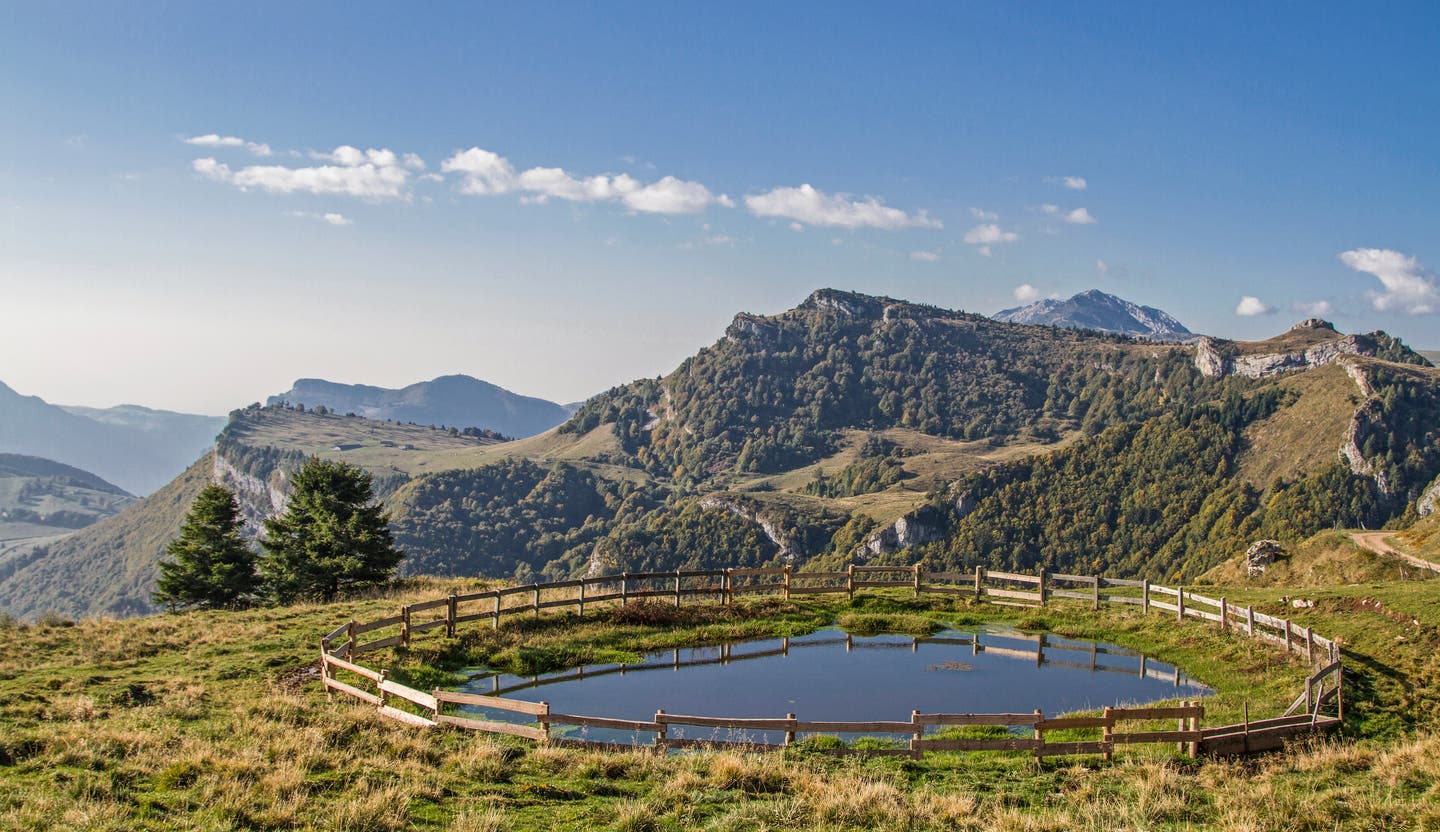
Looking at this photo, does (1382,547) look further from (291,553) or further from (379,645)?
(291,553)

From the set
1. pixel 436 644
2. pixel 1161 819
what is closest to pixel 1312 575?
pixel 1161 819

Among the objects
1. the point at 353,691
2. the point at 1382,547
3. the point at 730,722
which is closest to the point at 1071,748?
the point at 730,722

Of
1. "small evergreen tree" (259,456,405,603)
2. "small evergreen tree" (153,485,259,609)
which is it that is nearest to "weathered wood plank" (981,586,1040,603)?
"small evergreen tree" (259,456,405,603)

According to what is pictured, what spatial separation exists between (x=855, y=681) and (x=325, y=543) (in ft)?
88.2

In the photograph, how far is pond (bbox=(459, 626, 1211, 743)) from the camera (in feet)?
70.7

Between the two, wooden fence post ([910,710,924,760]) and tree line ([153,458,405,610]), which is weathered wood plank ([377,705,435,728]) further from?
tree line ([153,458,405,610])

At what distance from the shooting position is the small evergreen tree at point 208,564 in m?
40.6

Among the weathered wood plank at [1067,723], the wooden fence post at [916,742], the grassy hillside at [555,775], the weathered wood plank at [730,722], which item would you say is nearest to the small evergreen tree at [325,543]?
the grassy hillside at [555,775]

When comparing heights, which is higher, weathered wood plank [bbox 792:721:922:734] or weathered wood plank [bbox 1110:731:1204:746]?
weathered wood plank [bbox 1110:731:1204:746]

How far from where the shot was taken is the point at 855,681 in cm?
2414

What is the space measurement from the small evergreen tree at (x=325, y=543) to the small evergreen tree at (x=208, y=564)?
1.12m

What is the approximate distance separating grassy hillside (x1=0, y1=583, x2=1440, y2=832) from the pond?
320cm

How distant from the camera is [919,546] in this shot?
196125mm

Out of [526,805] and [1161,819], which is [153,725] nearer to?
[526,805]
